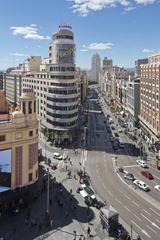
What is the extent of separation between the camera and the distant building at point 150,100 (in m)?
108

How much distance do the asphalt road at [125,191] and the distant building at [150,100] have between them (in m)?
11.4

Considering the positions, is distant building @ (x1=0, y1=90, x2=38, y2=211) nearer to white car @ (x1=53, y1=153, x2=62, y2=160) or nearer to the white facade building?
white car @ (x1=53, y1=153, x2=62, y2=160)

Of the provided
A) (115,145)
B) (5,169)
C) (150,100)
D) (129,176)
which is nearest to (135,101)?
(150,100)

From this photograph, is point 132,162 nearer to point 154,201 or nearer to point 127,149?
point 127,149

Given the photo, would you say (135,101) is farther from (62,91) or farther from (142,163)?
(142,163)

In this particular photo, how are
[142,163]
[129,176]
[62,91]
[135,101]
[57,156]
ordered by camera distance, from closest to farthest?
[129,176]
[142,163]
[57,156]
[62,91]
[135,101]

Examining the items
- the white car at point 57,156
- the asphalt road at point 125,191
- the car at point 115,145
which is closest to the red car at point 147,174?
the asphalt road at point 125,191

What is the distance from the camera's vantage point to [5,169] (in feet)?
205

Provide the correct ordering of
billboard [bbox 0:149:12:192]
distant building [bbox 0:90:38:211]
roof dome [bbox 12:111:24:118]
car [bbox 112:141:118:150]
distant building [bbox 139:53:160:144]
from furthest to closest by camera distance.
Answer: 1. car [bbox 112:141:118:150]
2. distant building [bbox 139:53:160:144]
3. roof dome [bbox 12:111:24:118]
4. distant building [bbox 0:90:38:211]
5. billboard [bbox 0:149:12:192]

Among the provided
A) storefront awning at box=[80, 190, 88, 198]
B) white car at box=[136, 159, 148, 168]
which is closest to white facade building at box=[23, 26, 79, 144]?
white car at box=[136, 159, 148, 168]

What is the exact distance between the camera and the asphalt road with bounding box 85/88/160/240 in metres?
57.5

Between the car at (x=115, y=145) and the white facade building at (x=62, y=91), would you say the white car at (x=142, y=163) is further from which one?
the white facade building at (x=62, y=91)

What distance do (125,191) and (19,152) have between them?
24.2 metres

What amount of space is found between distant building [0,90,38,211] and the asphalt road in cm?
1564
